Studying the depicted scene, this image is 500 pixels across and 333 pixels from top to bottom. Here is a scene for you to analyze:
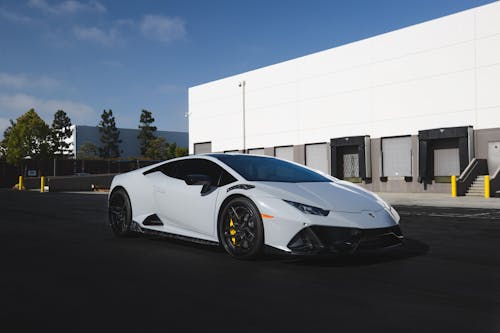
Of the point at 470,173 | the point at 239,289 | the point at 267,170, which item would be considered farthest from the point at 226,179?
the point at 470,173

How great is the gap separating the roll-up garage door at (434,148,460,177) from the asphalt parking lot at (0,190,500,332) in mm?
23927

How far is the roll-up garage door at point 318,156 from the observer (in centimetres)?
3622

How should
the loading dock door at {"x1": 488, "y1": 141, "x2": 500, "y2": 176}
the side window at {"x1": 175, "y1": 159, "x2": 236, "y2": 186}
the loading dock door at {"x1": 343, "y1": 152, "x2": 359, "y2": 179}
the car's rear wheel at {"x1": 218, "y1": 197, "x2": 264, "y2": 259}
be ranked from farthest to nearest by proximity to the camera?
the loading dock door at {"x1": 343, "y1": 152, "x2": 359, "y2": 179} → the loading dock door at {"x1": 488, "y1": 141, "x2": 500, "y2": 176} → the side window at {"x1": 175, "y1": 159, "x2": 236, "y2": 186} → the car's rear wheel at {"x1": 218, "y1": 197, "x2": 264, "y2": 259}

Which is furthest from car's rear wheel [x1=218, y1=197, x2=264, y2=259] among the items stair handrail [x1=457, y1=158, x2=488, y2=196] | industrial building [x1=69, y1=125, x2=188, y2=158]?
industrial building [x1=69, y1=125, x2=188, y2=158]

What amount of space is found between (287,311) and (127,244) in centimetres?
396

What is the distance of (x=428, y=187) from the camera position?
3014cm

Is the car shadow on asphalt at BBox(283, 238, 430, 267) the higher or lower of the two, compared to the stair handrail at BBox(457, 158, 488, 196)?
lower

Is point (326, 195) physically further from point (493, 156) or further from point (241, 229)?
point (493, 156)

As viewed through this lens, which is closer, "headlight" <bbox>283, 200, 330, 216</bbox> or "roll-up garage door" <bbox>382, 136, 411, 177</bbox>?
"headlight" <bbox>283, 200, 330, 216</bbox>

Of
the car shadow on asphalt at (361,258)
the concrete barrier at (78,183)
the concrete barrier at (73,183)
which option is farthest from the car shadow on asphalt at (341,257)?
the concrete barrier at (78,183)

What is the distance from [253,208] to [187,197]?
1.24 m

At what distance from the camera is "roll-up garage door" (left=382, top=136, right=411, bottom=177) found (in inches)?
1232

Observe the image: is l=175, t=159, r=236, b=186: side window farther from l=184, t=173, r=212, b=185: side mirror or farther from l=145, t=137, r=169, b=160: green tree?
l=145, t=137, r=169, b=160: green tree

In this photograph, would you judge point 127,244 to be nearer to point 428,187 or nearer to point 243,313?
point 243,313
